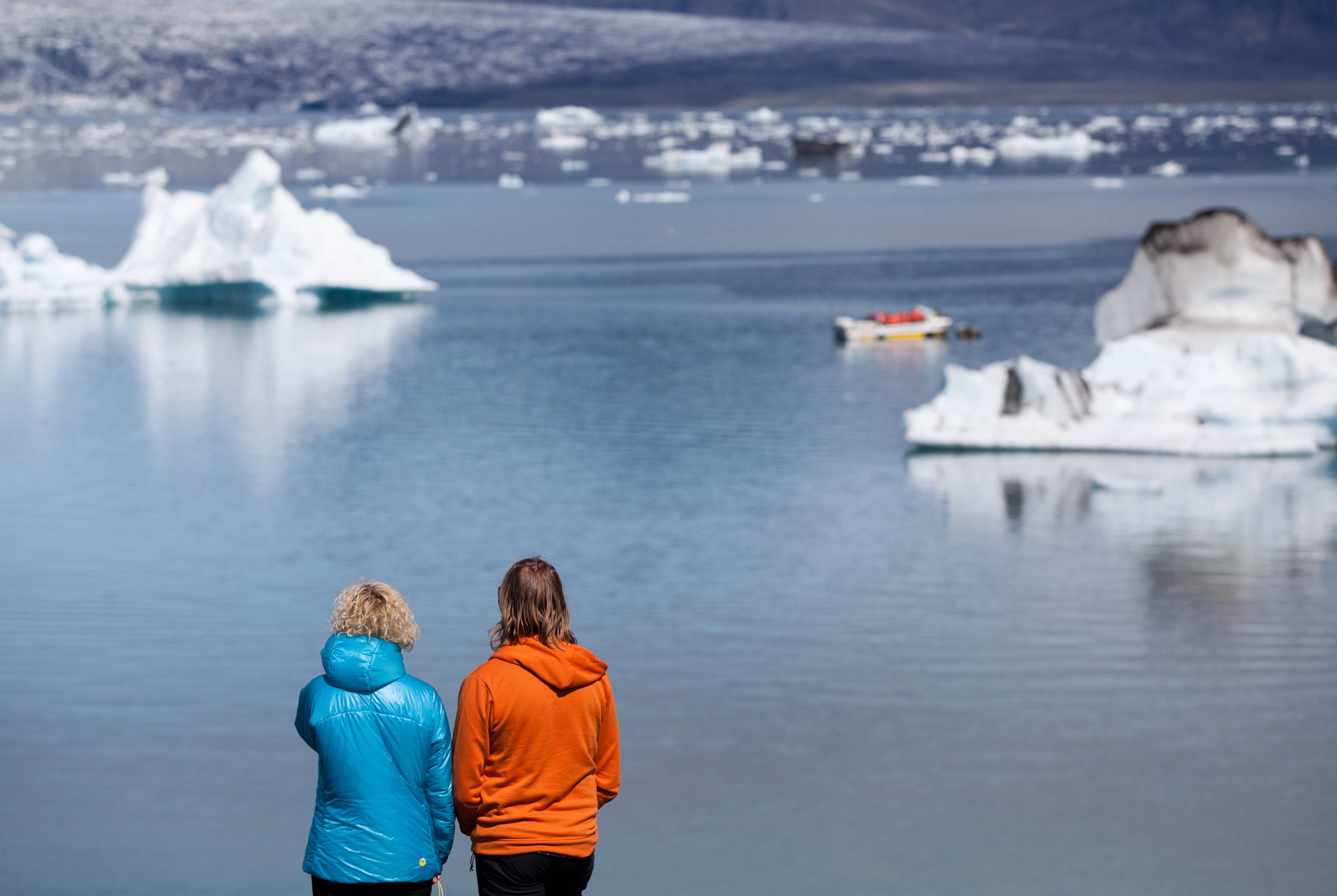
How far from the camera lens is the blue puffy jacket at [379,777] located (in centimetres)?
407

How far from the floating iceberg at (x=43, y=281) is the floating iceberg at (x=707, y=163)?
3527 centimetres

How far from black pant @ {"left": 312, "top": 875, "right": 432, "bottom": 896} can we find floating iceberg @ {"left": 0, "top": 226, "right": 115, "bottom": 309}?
27099mm

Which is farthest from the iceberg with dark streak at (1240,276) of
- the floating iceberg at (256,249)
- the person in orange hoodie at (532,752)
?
the floating iceberg at (256,249)

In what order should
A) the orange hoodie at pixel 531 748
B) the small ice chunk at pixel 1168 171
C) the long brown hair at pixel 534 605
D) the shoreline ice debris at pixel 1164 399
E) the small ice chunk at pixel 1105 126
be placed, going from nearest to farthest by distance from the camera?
the long brown hair at pixel 534 605 → the orange hoodie at pixel 531 748 → the shoreline ice debris at pixel 1164 399 → the small ice chunk at pixel 1168 171 → the small ice chunk at pixel 1105 126

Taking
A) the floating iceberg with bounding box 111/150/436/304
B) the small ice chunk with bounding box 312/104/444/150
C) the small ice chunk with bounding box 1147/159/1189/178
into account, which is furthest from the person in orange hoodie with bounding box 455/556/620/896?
the small ice chunk with bounding box 312/104/444/150

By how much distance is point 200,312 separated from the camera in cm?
2975

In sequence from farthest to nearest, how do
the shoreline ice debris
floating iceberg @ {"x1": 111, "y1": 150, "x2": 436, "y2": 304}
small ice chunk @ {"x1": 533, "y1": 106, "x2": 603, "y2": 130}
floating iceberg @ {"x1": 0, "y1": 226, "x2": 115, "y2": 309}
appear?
small ice chunk @ {"x1": 533, "y1": 106, "x2": 603, "y2": 130}
floating iceberg @ {"x1": 0, "y1": 226, "x2": 115, "y2": 309}
floating iceberg @ {"x1": 111, "y1": 150, "x2": 436, "y2": 304}
the shoreline ice debris

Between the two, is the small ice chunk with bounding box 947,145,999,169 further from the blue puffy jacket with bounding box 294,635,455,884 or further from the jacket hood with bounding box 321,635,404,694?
the jacket hood with bounding box 321,635,404,694

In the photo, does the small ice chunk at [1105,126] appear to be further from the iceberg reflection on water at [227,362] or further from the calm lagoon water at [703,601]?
the iceberg reflection on water at [227,362]

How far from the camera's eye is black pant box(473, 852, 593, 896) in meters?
4.09

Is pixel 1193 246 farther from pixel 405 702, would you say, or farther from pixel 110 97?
pixel 110 97

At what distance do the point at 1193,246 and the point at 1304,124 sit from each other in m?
84.0

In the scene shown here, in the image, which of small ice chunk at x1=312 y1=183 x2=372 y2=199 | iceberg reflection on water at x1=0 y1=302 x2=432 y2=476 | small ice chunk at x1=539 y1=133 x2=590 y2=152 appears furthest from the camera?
small ice chunk at x1=539 y1=133 x2=590 y2=152

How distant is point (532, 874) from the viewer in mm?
4109
